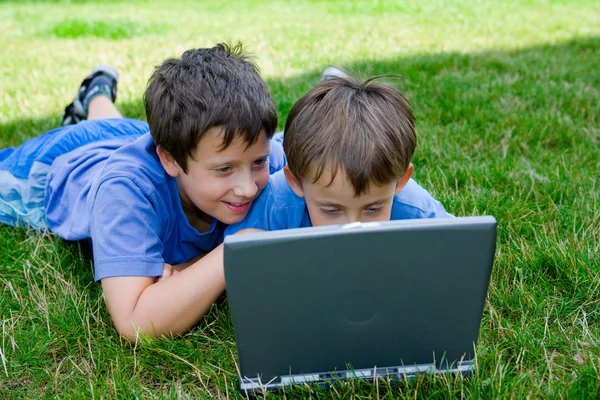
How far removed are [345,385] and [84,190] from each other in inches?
57.2

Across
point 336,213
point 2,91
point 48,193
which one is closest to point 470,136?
point 336,213

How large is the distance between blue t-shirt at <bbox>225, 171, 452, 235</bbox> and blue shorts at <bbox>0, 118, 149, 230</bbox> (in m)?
1.17

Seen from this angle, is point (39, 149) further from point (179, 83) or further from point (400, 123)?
point (400, 123)

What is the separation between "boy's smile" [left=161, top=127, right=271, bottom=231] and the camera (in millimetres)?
2145

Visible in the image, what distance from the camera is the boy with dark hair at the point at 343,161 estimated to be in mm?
1957

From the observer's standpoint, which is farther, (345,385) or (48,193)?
(48,193)

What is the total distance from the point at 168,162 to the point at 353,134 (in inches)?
27.0

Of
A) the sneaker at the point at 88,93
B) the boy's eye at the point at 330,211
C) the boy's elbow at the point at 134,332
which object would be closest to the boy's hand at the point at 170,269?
the boy's elbow at the point at 134,332

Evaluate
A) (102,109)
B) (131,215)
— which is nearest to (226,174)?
(131,215)

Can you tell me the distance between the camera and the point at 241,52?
257cm

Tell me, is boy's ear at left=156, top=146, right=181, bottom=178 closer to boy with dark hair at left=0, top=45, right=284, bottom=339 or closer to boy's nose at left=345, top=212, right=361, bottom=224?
boy with dark hair at left=0, top=45, right=284, bottom=339

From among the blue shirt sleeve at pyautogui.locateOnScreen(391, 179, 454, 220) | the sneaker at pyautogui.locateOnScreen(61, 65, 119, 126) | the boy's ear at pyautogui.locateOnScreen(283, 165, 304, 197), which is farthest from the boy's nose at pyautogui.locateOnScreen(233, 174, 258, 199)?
the sneaker at pyautogui.locateOnScreen(61, 65, 119, 126)

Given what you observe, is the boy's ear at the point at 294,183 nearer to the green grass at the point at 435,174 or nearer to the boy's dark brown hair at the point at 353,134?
the boy's dark brown hair at the point at 353,134

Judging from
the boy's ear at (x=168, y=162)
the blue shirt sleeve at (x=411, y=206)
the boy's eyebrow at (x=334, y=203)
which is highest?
the boy's ear at (x=168, y=162)
